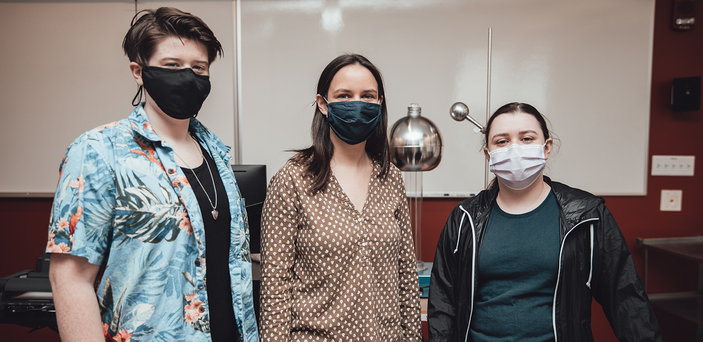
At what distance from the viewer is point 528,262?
1125 millimetres

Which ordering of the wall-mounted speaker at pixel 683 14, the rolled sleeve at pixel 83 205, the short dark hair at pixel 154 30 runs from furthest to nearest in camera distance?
the wall-mounted speaker at pixel 683 14 → the short dark hair at pixel 154 30 → the rolled sleeve at pixel 83 205

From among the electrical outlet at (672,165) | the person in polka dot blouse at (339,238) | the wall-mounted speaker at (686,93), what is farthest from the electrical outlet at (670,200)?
the person in polka dot blouse at (339,238)

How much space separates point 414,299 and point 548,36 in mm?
2041

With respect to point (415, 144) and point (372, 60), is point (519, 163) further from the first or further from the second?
point (372, 60)

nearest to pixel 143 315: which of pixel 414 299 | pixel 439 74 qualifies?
pixel 414 299

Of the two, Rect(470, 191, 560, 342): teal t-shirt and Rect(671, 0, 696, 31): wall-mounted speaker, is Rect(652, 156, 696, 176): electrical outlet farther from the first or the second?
Rect(470, 191, 560, 342): teal t-shirt

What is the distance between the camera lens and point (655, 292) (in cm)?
262

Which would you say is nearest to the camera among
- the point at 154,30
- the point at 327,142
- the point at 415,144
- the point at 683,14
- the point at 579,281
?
the point at 154,30

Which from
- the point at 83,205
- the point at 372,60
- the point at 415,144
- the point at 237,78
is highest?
the point at 372,60

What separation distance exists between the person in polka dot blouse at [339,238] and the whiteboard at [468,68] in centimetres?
128

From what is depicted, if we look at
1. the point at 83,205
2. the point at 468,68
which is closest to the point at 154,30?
the point at 83,205

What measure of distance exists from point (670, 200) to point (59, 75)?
13.2 feet

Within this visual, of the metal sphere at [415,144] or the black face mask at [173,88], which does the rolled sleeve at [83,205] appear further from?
the metal sphere at [415,144]

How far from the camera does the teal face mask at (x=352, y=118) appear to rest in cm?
117
